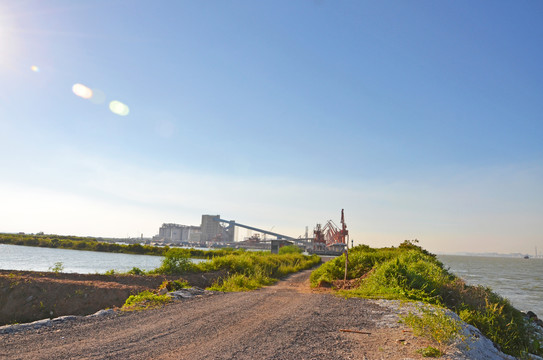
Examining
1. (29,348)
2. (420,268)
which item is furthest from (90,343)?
(420,268)

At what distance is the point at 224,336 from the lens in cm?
734

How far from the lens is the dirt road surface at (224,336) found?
6.12 m

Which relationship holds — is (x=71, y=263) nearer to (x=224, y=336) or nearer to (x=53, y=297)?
(x=53, y=297)

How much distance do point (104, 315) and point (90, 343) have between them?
3100 millimetres

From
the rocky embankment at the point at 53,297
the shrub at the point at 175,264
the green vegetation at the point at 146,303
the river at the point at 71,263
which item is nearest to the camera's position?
the green vegetation at the point at 146,303

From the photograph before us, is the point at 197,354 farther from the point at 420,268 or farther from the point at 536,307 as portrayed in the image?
the point at 536,307

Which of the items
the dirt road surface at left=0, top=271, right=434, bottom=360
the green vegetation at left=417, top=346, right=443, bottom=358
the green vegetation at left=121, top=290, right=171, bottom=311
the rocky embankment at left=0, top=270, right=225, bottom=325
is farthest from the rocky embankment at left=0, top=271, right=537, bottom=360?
the rocky embankment at left=0, top=270, right=225, bottom=325

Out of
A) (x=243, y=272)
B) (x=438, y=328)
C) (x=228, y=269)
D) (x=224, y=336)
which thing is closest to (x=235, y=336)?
(x=224, y=336)

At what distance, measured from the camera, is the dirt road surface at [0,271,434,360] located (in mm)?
6117

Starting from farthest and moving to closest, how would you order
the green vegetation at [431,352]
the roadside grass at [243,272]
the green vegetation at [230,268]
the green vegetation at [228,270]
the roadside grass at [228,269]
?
the green vegetation at [230,268], the roadside grass at [228,269], the roadside grass at [243,272], the green vegetation at [228,270], the green vegetation at [431,352]

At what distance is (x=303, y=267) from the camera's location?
34.1 metres

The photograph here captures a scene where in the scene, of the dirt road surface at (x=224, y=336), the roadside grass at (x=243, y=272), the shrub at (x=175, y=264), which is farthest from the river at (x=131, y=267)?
the dirt road surface at (x=224, y=336)

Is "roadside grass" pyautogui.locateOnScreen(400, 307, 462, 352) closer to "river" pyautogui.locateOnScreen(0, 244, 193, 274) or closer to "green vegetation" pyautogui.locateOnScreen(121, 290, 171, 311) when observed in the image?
"green vegetation" pyautogui.locateOnScreen(121, 290, 171, 311)

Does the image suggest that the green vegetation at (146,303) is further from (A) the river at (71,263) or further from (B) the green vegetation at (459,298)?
(A) the river at (71,263)
